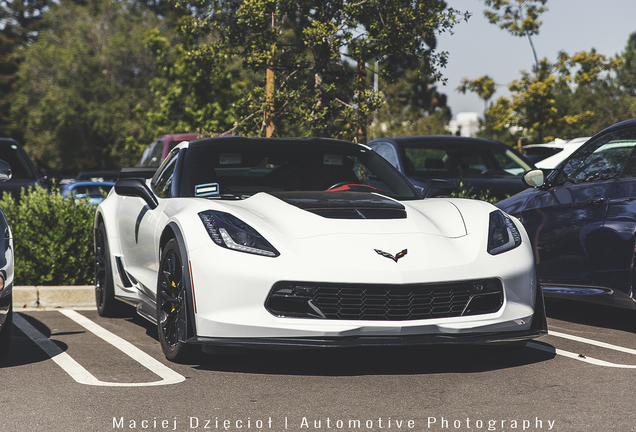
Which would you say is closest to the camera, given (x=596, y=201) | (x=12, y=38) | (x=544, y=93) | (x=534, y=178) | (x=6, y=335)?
(x=6, y=335)

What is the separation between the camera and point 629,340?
5582 mm

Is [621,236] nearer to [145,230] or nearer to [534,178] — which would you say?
[534,178]

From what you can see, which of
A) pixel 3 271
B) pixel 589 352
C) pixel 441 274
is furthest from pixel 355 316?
pixel 3 271

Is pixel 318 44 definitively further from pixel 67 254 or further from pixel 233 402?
pixel 233 402

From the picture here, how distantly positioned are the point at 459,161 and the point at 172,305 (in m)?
5.63

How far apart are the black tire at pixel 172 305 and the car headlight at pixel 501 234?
1.74m

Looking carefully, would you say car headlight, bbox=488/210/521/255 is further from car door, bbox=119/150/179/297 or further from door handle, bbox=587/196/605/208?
car door, bbox=119/150/179/297

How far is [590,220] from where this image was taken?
580cm

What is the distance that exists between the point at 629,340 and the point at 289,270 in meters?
2.80

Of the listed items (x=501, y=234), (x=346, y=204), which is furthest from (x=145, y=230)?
(x=501, y=234)

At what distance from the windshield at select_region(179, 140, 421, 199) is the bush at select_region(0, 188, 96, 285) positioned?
338 centimetres

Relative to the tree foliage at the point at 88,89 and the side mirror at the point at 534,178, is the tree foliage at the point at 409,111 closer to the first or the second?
the tree foliage at the point at 88,89

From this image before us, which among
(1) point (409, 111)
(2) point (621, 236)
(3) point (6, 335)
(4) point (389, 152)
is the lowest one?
(3) point (6, 335)

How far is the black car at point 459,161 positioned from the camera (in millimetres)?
9000
